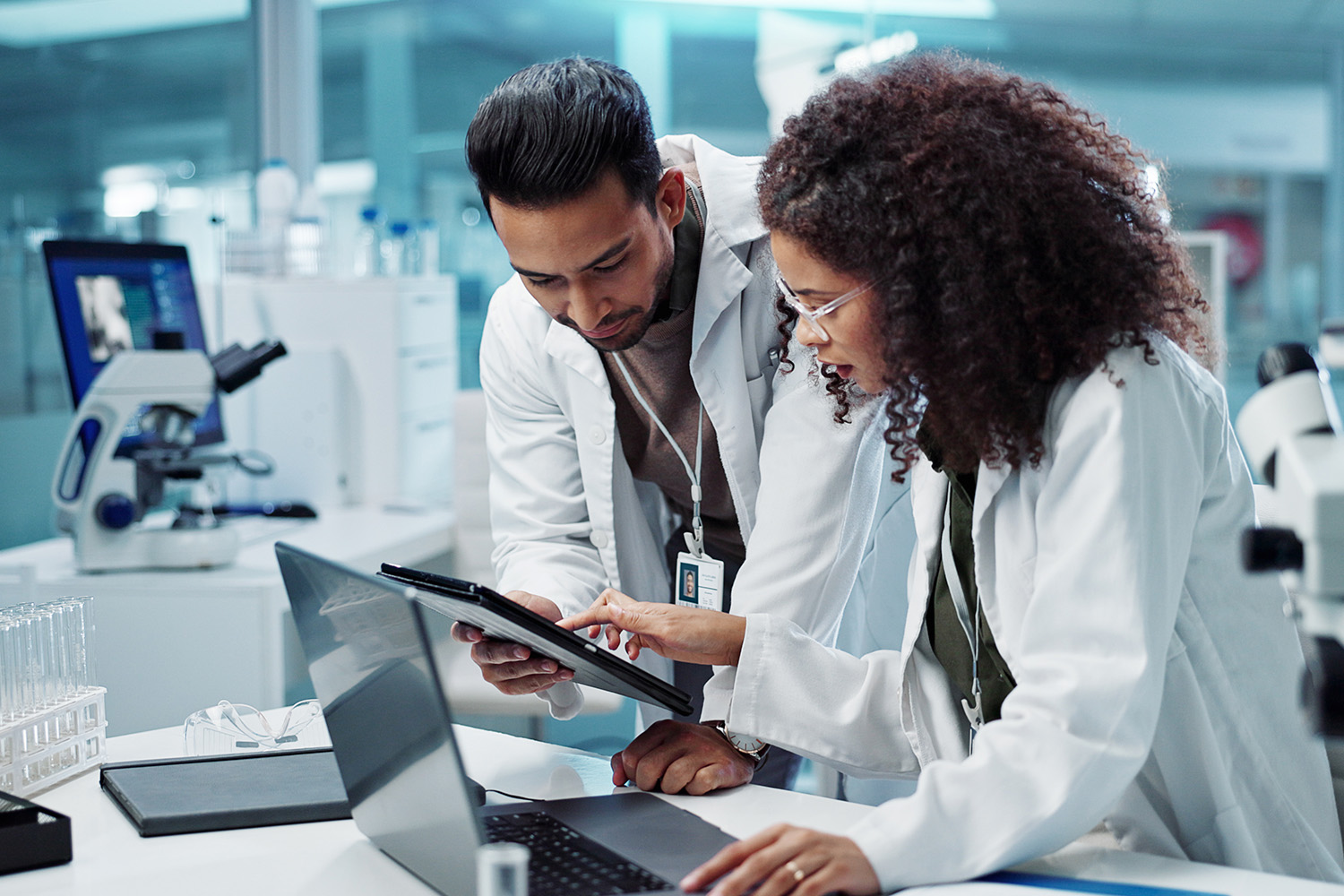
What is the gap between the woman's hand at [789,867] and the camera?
0.88 metres

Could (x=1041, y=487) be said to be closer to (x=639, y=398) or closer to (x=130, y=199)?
(x=639, y=398)

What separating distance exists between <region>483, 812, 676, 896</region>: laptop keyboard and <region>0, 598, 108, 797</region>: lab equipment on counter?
1.58 feet

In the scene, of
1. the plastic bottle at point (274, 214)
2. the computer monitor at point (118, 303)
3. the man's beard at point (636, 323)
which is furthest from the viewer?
the plastic bottle at point (274, 214)

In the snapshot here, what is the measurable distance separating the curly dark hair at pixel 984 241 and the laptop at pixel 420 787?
0.44 metres

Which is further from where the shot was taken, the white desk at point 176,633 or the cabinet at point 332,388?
the cabinet at point 332,388

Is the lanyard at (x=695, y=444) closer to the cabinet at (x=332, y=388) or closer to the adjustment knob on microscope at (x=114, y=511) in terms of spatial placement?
the adjustment knob on microscope at (x=114, y=511)

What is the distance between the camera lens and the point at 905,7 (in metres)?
Answer: 3.83

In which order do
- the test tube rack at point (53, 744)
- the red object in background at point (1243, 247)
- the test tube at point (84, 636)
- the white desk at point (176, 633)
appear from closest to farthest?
the test tube rack at point (53, 744)
the test tube at point (84, 636)
the white desk at point (176, 633)
the red object in background at point (1243, 247)

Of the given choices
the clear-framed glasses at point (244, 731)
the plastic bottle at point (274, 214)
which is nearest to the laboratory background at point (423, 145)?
the plastic bottle at point (274, 214)

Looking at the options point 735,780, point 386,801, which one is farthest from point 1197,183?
point 386,801

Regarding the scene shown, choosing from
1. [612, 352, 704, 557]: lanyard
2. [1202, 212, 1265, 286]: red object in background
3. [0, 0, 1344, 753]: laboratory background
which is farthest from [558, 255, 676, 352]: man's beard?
[1202, 212, 1265, 286]: red object in background

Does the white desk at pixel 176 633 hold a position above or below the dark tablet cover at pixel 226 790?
below

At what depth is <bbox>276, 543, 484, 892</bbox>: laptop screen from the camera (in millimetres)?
806

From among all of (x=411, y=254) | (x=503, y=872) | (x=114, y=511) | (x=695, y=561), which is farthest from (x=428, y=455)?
(x=503, y=872)
